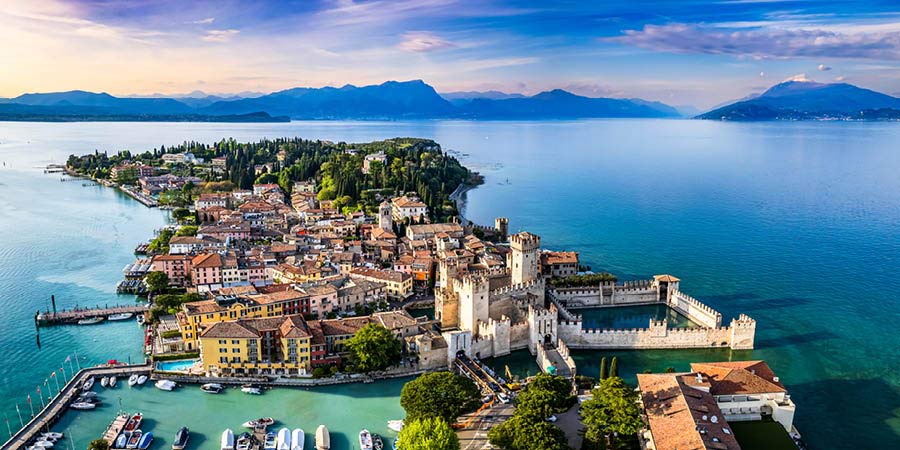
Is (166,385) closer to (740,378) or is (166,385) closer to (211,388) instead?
(211,388)

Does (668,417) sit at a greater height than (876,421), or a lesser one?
greater

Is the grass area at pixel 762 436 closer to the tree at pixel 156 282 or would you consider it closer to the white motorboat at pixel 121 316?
the white motorboat at pixel 121 316

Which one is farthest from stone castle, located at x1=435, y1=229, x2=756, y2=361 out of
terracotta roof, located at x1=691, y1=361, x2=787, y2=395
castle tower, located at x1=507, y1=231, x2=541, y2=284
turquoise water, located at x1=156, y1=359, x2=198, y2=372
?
turquoise water, located at x1=156, y1=359, x2=198, y2=372

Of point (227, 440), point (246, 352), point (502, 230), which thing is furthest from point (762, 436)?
point (502, 230)

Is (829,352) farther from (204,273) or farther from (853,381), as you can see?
(204,273)

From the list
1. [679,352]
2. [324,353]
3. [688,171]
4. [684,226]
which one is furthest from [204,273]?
[688,171]
